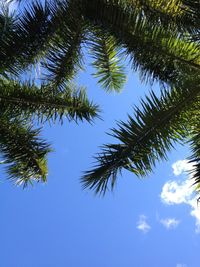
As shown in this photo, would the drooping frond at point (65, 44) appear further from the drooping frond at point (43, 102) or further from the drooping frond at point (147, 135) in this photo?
the drooping frond at point (147, 135)

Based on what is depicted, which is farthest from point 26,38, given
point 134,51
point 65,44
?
point 134,51

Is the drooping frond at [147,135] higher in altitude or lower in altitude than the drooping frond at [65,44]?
lower

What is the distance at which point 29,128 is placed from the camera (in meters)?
9.51

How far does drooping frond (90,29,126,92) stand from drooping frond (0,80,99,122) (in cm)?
55

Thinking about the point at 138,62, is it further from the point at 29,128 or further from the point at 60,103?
the point at 29,128

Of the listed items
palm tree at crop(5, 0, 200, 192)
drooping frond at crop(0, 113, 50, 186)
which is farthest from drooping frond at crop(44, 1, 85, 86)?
drooping frond at crop(0, 113, 50, 186)

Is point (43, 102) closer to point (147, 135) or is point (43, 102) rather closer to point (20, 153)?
point (20, 153)

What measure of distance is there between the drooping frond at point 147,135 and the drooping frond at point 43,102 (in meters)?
2.63

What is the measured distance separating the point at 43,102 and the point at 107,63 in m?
1.45

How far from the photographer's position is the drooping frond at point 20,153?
9.23 metres

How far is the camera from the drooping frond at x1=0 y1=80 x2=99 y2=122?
8.78 meters

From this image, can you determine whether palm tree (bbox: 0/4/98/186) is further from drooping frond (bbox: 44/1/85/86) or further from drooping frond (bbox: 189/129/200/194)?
drooping frond (bbox: 189/129/200/194)

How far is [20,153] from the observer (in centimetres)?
930

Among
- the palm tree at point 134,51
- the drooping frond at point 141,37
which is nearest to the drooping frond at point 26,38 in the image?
the palm tree at point 134,51
